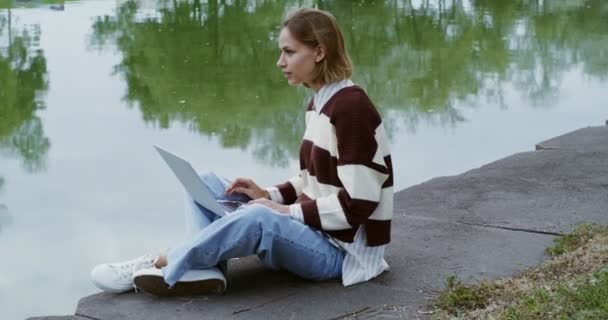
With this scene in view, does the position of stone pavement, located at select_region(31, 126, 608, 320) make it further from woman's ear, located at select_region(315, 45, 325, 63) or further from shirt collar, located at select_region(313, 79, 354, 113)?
woman's ear, located at select_region(315, 45, 325, 63)

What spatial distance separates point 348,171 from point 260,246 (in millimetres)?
403

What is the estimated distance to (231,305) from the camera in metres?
3.89

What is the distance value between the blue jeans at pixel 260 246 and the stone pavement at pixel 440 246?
9cm

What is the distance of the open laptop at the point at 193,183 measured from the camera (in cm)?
395

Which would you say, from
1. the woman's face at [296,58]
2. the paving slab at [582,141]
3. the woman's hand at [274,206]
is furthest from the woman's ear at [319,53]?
the paving slab at [582,141]

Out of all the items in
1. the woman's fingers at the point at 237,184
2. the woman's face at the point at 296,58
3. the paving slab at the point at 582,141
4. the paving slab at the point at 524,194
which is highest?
the woman's face at the point at 296,58

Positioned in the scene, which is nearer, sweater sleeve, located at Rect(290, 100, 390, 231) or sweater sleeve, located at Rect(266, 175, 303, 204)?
sweater sleeve, located at Rect(290, 100, 390, 231)

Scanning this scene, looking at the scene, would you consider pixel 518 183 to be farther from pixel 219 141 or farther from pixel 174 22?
pixel 174 22

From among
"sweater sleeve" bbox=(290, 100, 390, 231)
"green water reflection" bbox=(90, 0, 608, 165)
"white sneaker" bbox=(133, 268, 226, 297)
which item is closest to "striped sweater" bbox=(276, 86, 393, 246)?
"sweater sleeve" bbox=(290, 100, 390, 231)

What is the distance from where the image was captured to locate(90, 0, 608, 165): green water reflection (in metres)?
9.57

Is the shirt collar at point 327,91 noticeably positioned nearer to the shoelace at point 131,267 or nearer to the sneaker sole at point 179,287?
the sneaker sole at point 179,287

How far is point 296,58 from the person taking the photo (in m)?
4.01

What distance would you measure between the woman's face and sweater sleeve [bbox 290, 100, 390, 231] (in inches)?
8.9

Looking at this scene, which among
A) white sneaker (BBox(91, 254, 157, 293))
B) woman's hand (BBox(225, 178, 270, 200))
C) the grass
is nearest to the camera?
the grass
